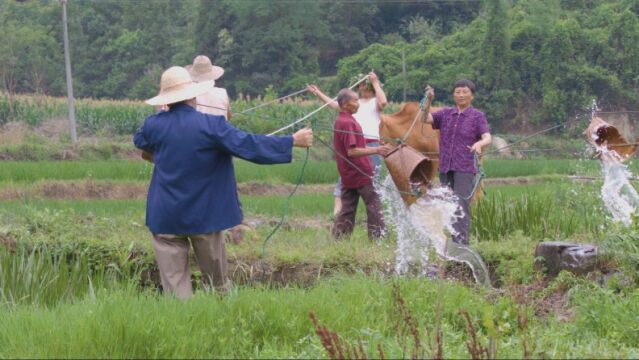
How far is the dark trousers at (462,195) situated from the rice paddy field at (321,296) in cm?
18

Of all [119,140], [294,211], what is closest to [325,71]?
[119,140]

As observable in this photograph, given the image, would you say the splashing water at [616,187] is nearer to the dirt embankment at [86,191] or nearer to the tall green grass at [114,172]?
the dirt embankment at [86,191]

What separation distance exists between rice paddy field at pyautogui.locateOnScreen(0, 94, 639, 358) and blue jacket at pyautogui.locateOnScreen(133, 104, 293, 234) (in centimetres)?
48

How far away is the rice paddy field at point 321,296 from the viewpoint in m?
4.67

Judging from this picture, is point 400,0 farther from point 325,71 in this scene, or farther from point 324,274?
point 324,274

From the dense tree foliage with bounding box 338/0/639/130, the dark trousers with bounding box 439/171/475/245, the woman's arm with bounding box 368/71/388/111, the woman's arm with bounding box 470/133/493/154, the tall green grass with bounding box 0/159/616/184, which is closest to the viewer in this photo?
the woman's arm with bounding box 470/133/493/154

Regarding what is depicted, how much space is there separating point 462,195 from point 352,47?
116 ft

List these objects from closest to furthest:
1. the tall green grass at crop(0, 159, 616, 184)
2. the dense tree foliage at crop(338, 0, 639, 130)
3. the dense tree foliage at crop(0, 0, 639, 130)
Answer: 1. the tall green grass at crop(0, 159, 616, 184)
2. the dense tree foliage at crop(338, 0, 639, 130)
3. the dense tree foliage at crop(0, 0, 639, 130)

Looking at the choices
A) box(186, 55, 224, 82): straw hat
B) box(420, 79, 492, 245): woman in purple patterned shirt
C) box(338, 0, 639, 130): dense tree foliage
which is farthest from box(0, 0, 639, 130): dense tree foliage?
box(420, 79, 492, 245): woman in purple patterned shirt

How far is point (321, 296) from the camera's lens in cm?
570

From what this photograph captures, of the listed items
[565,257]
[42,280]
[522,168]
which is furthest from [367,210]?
[522,168]

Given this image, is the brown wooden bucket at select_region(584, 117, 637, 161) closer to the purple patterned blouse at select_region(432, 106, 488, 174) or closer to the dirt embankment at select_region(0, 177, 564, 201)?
the purple patterned blouse at select_region(432, 106, 488, 174)

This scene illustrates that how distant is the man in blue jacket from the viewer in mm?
6199

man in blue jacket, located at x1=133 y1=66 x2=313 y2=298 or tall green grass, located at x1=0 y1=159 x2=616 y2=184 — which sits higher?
man in blue jacket, located at x1=133 y1=66 x2=313 y2=298
